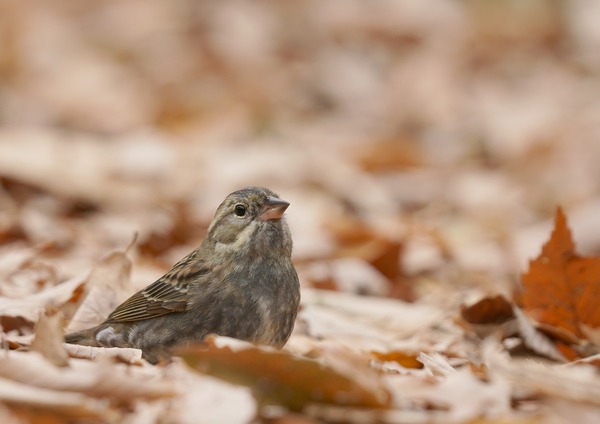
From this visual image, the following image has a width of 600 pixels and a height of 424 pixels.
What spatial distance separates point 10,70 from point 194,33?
10.1ft

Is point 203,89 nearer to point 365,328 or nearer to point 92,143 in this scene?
point 92,143

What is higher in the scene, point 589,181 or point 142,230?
point 589,181

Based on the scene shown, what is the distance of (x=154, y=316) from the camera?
505 centimetres

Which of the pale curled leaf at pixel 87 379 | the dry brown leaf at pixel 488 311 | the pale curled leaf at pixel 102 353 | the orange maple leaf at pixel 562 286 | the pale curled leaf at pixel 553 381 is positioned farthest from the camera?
the dry brown leaf at pixel 488 311

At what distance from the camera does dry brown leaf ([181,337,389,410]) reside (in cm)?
354

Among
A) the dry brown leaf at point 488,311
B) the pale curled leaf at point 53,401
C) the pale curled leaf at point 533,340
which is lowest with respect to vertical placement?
the pale curled leaf at point 53,401

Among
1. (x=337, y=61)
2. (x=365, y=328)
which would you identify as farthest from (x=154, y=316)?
(x=337, y=61)

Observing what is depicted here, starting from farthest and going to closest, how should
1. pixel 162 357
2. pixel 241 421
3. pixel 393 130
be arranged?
pixel 393 130 < pixel 162 357 < pixel 241 421

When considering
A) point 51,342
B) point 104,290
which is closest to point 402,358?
point 51,342

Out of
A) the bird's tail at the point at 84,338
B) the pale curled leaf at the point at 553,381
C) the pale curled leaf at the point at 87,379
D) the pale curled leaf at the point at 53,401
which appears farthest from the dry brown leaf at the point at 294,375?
the bird's tail at the point at 84,338

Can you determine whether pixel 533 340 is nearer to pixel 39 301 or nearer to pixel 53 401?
pixel 39 301

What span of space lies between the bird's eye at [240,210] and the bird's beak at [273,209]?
9 centimetres

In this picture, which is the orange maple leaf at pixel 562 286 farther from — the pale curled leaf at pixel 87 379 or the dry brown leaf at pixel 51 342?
the dry brown leaf at pixel 51 342

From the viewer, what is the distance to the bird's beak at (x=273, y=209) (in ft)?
17.1
